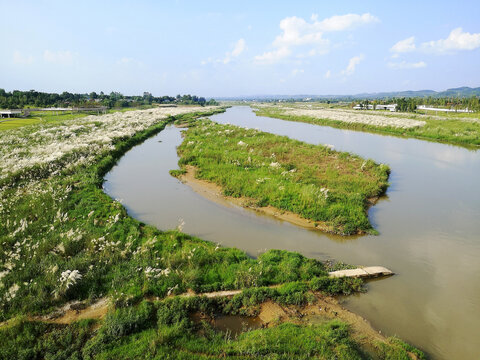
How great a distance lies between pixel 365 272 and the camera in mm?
8086

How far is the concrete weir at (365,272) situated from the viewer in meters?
7.97

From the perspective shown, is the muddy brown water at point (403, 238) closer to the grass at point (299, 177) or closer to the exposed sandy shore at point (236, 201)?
the exposed sandy shore at point (236, 201)

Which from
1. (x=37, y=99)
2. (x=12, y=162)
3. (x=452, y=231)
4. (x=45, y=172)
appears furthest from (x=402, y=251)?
(x=37, y=99)

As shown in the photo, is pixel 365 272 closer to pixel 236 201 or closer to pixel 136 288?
pixel 136 288

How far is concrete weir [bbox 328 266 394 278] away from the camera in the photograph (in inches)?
314

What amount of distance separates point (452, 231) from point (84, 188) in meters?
18.4

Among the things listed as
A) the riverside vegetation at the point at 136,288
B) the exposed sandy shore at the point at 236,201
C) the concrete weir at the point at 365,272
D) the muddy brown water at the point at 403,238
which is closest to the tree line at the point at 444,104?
the muddy brown water at the point at 403,238

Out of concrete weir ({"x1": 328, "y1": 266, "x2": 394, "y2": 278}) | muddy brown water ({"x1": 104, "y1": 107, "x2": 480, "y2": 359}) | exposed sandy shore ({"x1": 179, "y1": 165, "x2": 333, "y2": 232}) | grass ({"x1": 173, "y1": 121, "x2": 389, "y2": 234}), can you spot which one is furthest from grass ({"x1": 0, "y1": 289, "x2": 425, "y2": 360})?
grass ({"x1": 173, "y1": 121, "x2": 389, "y2": 234})

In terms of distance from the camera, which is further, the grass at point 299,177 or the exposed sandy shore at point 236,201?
the grass at point 299,177

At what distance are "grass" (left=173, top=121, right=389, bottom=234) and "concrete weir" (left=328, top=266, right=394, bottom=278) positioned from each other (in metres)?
2.59

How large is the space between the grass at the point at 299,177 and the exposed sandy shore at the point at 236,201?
0.78 feet

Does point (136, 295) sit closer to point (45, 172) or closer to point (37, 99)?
point (45, 172)

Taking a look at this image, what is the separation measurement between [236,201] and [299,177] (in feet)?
15.6

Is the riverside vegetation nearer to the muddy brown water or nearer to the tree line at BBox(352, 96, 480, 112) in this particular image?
the muddy brown water
